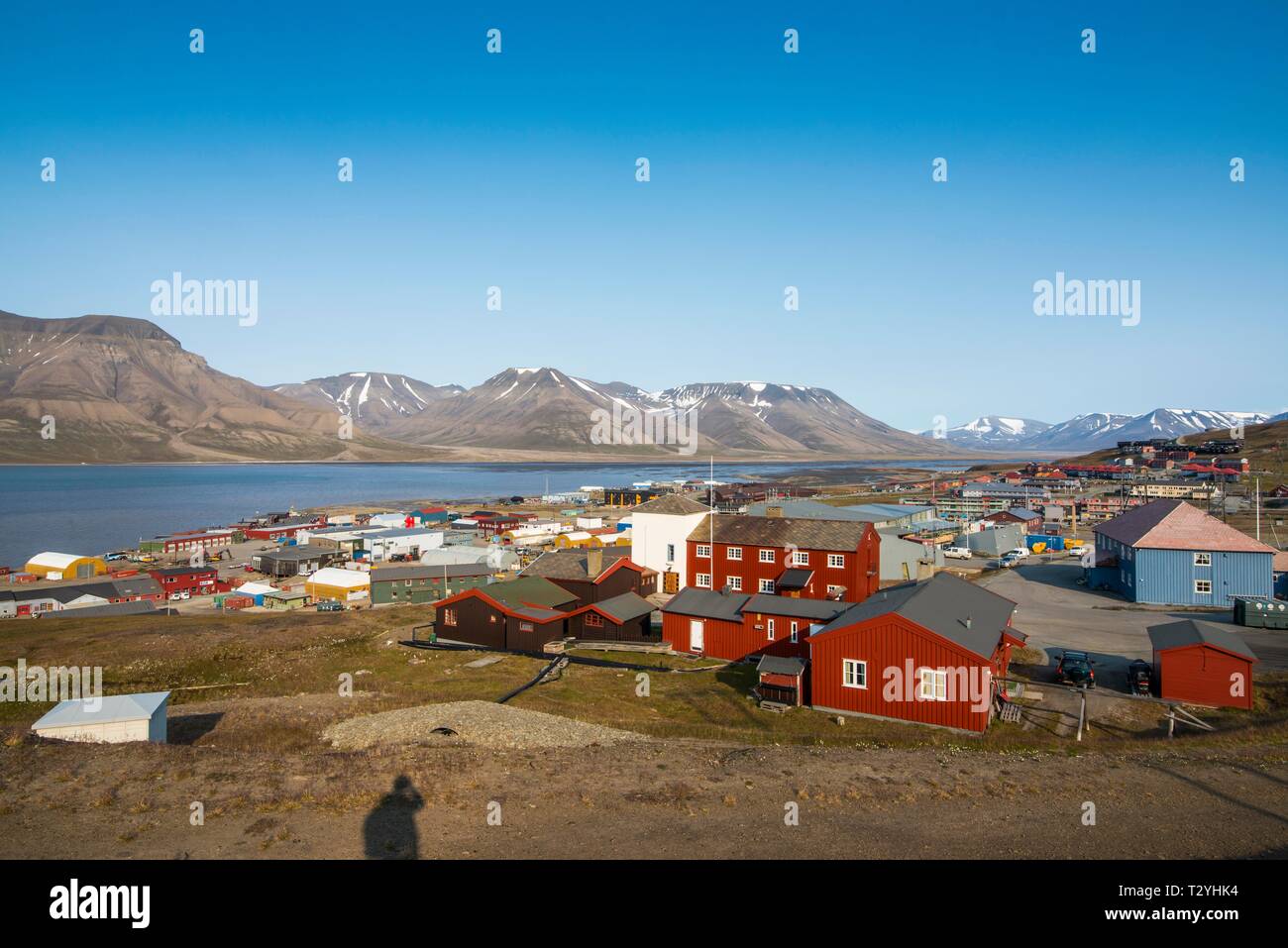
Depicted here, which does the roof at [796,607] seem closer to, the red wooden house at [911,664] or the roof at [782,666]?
the roof at [782,666]

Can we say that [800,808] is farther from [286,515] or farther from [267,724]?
[286,515]

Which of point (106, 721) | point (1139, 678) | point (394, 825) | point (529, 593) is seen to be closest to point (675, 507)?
point (529, 593)

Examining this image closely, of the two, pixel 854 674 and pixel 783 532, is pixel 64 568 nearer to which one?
pixel 783 532

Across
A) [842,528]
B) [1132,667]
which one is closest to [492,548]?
[842,528]

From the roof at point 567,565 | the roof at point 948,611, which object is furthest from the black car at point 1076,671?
the roof at point 567,565

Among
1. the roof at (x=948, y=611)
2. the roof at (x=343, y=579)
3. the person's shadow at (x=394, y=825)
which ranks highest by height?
the roof at (x=948, y=611)
